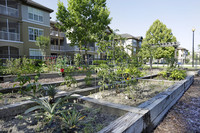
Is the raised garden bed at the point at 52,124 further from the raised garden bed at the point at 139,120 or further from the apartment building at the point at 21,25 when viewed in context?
the apartment building at the point at 21,25

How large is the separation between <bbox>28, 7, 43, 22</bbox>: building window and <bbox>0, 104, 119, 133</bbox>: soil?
1960cm

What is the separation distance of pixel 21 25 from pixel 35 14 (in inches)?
111

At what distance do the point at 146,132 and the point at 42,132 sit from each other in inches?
64.0

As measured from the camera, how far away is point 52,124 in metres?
2.01

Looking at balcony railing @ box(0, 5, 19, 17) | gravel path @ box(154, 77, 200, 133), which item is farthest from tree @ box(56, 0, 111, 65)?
gravel path @ box(154, 77, 200, 133)

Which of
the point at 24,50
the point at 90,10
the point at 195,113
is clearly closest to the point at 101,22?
the point at 90,10

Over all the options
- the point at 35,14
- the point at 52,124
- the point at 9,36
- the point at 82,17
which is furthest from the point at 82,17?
the point at 52,124

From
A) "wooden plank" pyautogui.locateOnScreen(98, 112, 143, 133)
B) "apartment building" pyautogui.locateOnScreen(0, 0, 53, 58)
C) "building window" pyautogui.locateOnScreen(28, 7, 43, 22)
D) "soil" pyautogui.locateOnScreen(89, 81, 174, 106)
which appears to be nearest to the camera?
"wooden plank" pyautogui.locateOnScreen(98, 112, 143, 133)

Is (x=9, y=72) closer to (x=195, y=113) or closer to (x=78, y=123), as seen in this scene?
(x=78, y=123)

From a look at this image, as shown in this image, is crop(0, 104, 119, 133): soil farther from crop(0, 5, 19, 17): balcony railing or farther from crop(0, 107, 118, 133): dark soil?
crop(0, 5, 19, 17): balcony railing

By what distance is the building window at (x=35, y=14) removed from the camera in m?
17.8

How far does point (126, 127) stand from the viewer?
5.23 feet

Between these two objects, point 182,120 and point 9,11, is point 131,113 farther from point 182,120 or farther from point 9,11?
point 9,11

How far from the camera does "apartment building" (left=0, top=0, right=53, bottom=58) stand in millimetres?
15633
